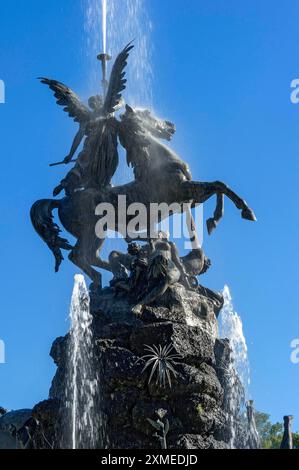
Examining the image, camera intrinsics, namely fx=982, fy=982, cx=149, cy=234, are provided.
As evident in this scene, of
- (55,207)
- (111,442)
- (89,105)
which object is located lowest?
(111,442)

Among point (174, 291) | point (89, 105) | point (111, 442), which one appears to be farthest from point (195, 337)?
point (89, 105)

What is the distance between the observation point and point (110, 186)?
1995 centimetres

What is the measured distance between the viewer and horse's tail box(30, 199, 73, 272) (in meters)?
20.0

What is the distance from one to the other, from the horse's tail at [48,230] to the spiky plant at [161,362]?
4.21 m

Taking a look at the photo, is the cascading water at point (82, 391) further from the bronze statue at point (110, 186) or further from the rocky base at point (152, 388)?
the bronze statue at point (110, 186)

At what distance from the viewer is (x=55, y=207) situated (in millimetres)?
20172

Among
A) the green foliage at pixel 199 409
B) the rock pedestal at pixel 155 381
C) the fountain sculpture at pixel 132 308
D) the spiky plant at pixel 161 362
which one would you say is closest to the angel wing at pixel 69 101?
the fountain sculpture at pixel 132 308

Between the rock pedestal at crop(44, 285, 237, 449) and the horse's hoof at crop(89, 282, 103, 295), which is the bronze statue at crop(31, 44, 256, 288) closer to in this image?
the horse's hoof at crop(89, 282, 103, 295)

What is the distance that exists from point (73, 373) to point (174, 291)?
2.35 meters

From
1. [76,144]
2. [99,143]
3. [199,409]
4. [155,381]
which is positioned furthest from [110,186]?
[199,409]

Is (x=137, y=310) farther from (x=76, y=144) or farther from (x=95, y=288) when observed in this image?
(x=76, y=144)

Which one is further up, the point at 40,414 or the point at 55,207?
the point at 55,207
